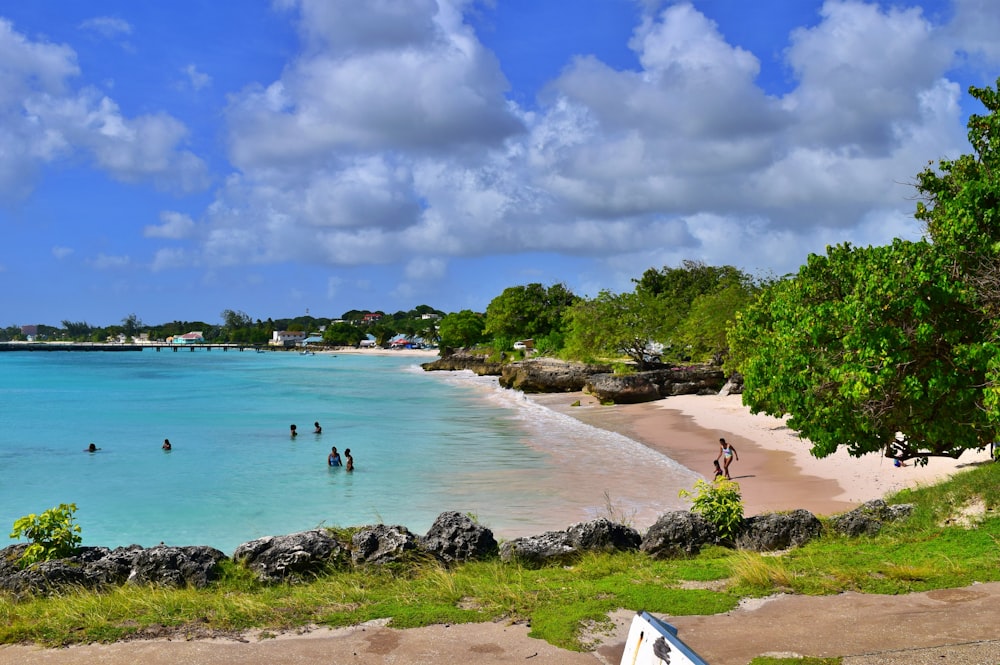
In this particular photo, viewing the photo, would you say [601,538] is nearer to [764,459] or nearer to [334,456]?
[764,459]

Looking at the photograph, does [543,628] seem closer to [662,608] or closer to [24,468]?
[662,608]

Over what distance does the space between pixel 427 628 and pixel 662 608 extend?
9.52 ft

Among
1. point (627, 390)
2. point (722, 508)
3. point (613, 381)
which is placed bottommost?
point (627, 390)

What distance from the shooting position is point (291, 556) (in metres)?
12.3

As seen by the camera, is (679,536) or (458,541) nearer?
(458,541)

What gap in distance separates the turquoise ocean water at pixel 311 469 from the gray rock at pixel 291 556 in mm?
6301

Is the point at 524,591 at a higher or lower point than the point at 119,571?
higher

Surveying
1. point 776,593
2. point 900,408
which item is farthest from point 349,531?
point 900,408

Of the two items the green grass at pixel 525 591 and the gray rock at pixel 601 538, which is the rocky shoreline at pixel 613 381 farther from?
the green grass at pixel 525 591

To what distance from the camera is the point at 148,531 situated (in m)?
21.2

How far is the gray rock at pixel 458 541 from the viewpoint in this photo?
1288 centimetres

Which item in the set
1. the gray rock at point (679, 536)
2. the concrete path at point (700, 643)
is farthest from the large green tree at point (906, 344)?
the concrete path at point (700, 643)

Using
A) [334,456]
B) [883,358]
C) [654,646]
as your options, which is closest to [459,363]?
[334,456]

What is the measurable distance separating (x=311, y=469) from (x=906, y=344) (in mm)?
24050
